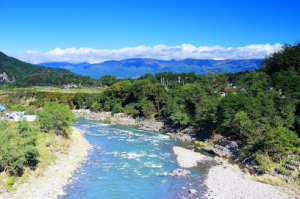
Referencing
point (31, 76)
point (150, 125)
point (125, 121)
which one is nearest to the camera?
point (150, 125)

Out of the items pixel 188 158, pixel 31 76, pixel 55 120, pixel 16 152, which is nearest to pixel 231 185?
pixel 188 158

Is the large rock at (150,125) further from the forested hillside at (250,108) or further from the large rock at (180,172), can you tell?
the large rock at (180,172)

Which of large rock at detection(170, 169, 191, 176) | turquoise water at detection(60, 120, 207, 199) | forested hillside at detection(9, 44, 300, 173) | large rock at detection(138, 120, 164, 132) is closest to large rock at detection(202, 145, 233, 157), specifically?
forested hillside at detection(9, 44, 300, 173)

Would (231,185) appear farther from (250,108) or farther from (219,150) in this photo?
(250,108)

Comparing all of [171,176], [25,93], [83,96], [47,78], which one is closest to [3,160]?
[171,176]

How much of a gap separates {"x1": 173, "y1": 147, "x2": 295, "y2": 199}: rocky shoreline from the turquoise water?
941 millimetres

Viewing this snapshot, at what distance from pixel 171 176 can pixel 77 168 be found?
978cm

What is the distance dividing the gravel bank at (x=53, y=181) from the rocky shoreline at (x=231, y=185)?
11440 mm

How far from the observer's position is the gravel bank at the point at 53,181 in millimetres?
17237

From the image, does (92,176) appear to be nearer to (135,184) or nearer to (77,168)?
(77,168)

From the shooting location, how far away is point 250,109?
31.1 metres

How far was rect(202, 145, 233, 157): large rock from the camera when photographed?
2892 centimetres

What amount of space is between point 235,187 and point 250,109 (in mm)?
14432

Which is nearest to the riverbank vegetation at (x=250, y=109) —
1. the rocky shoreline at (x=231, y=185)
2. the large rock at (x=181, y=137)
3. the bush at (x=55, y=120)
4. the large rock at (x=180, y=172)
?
the rocky shoreline at (x=231, y=185)
